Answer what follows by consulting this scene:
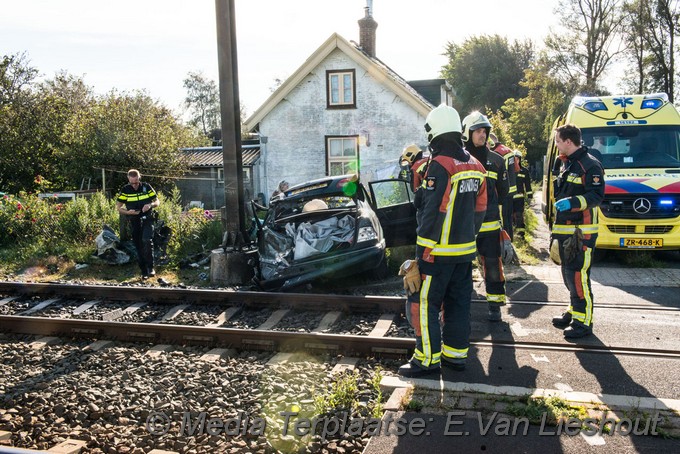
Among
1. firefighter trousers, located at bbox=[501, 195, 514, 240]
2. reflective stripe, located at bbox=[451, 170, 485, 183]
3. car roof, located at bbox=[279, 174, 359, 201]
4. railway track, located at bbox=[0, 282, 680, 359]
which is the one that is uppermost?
reflective stripe, located at bbox=[451, 170, 485, 183]

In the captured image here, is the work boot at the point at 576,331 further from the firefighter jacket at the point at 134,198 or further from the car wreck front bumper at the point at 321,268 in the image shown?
the firefighter jacket at the point at 134,198

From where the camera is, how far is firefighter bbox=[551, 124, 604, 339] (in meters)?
5.62

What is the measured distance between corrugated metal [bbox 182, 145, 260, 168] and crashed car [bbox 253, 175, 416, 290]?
20740mm

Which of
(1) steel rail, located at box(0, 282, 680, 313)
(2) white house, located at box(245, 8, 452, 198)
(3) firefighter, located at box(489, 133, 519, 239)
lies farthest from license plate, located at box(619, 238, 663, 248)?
(2) white house, located at box(245, 8, 452, 198)

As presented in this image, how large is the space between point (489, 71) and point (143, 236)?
51.2 metres

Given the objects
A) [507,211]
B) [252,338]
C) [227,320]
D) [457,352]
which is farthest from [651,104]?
[252,338]

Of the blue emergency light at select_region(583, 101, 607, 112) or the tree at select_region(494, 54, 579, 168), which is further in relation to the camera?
the tree at select_region(494, 54, 579, 168)

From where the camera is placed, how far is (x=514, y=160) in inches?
295

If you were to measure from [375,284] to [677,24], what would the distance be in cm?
3561

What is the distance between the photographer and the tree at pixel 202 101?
67.6 m

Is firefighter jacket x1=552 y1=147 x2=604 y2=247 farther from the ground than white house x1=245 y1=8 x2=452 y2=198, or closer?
closer

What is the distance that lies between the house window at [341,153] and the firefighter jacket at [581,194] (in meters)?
18.1

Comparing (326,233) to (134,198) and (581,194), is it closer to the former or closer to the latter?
(134,198)

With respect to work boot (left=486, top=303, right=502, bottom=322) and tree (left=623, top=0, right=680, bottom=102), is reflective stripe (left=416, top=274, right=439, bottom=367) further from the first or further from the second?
tree (left=623, top=0, right=680, bottom=102)
